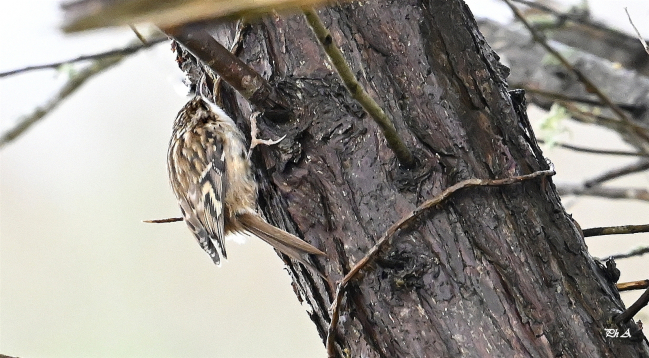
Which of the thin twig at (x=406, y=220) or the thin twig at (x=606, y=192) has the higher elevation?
the thin twig at (x=606, y=192)

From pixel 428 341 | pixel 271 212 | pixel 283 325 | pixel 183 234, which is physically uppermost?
pixel 183 234

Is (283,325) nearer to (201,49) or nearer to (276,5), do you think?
(201,49)

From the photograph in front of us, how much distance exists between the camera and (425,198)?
3.17 feet

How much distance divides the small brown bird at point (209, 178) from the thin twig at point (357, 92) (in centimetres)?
→ 59

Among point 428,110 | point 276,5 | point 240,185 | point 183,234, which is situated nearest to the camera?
point 276,5

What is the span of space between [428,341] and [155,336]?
2706 mm

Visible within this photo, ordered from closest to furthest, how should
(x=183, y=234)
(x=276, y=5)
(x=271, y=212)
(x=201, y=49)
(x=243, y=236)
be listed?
(x=276, y=5) → (x=201, y=49) → (x=271, y=212) → (x=243, y=236) → (x=183, y=234)

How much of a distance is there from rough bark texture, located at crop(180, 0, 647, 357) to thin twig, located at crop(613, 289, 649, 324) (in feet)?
0.06

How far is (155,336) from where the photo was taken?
11.1 feet

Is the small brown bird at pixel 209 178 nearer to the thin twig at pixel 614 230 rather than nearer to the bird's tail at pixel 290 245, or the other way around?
the bird's tail at pixel 290 245

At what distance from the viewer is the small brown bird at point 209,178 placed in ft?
5.27

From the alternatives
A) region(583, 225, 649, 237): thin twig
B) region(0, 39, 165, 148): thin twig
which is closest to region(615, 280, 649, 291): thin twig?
region(583, 225, 649, 237): thin twig

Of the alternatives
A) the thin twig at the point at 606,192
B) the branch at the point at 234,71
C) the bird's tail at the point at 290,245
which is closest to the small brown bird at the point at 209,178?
the bird's tail at the point at 290,245

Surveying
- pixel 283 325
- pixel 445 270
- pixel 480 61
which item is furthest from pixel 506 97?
pixel 283 325
